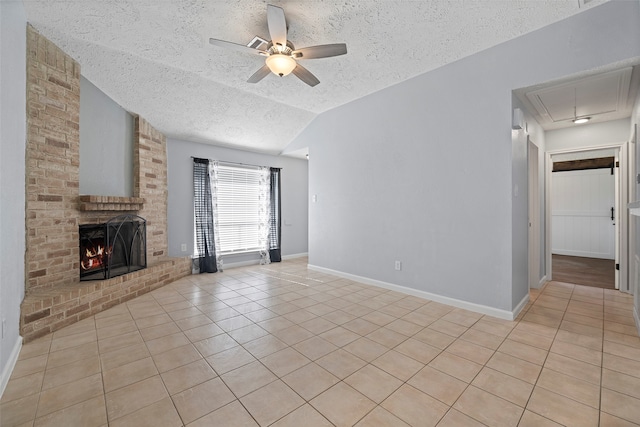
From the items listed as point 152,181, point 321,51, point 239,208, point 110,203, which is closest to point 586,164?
point 321,51

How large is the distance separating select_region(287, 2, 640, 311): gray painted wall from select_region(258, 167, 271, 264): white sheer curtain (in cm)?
201

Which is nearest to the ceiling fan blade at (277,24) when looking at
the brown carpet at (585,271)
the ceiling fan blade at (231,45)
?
the ceiling fan blade at (231,45)

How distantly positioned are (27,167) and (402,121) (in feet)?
13.9

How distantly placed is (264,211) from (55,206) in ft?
11.3

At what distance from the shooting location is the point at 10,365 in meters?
2.03

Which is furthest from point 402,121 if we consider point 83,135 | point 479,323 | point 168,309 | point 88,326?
point 88,326

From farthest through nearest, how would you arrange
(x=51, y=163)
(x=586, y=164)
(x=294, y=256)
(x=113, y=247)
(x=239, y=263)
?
1. (x=294, y=256)
2. (x=586, y=164)
3. (x=239, y=263)
4. (x=113, y=247)
5. (x=51, y=163)

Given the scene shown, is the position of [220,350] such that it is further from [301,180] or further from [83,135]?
[301,180]

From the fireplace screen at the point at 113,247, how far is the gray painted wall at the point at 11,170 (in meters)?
0.81

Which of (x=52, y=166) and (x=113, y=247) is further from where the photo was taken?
(x=113, y=247)

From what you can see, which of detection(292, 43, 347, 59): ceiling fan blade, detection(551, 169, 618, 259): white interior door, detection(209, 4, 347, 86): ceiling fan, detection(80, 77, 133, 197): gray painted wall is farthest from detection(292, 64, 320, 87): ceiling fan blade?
detection(551, 169, 618, 259): white interior door

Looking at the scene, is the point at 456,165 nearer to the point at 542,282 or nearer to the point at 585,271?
the point at 542,282

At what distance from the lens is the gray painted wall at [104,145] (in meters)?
3.49

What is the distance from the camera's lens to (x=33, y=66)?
109 inches
